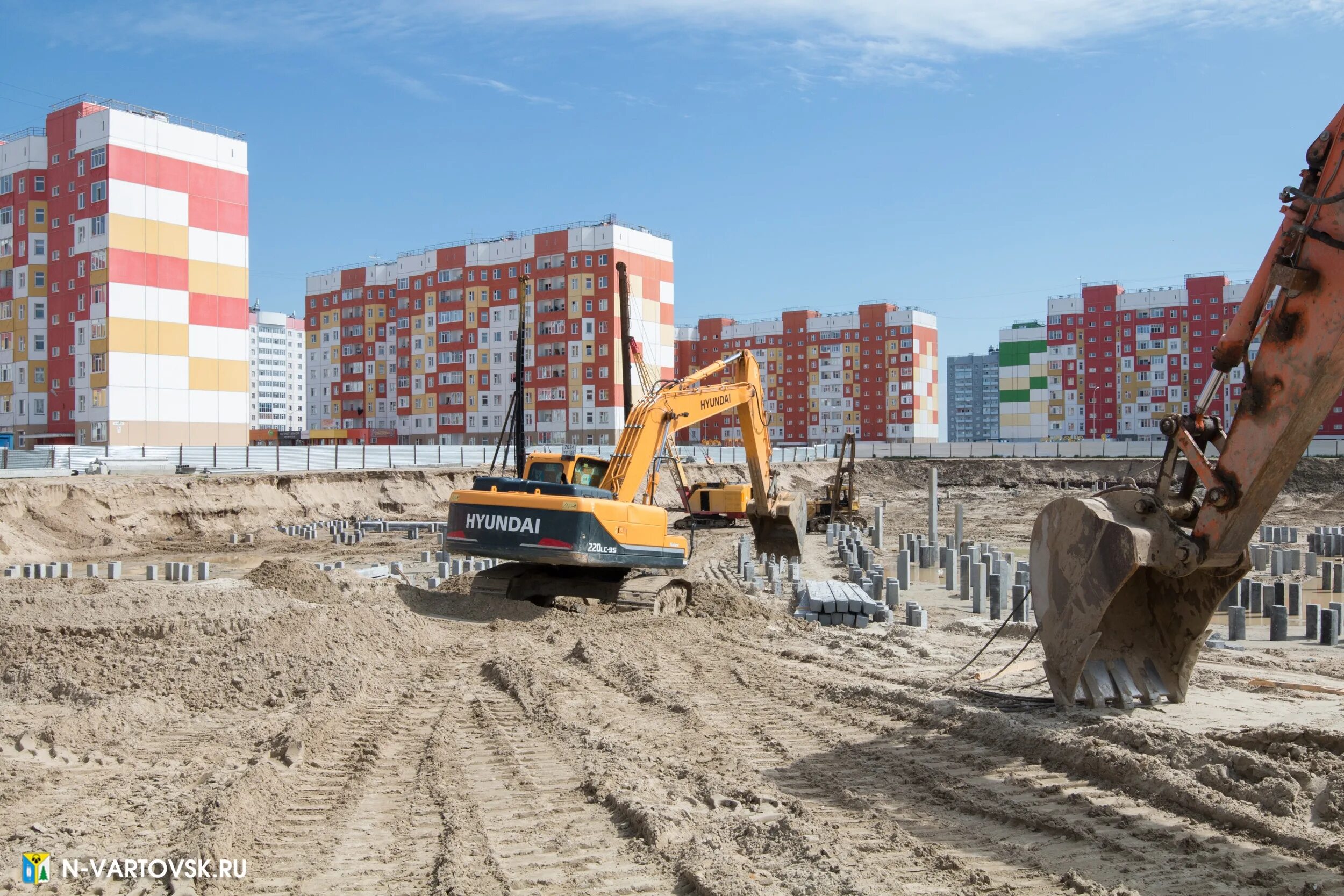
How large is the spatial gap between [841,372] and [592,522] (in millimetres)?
103770

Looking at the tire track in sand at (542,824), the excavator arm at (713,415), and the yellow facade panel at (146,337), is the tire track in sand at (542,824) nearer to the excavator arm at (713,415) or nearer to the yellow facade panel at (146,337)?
the excavator arm at (713,415)

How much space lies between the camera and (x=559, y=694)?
330 inches

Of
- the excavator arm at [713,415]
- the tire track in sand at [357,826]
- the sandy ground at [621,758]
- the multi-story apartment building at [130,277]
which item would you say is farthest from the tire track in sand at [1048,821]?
the multi-story apartment building at [130,277]

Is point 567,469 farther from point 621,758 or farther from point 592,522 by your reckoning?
point 621,758

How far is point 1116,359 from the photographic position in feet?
317

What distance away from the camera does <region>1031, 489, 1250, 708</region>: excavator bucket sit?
6.26m

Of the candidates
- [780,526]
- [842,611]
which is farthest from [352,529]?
[842,611]

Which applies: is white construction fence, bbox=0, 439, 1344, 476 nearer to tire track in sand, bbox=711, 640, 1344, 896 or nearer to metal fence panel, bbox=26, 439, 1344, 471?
metal fence panel, bbox=26, 439, 1344, 471

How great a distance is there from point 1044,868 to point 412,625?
7817 millimetres

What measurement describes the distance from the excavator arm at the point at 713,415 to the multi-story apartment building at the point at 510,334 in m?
48.6

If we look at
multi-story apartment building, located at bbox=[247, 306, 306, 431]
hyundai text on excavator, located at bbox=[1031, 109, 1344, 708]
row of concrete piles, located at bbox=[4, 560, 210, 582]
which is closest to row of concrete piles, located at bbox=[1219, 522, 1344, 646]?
hyundai text on excavator, located at bbox=[1031, 109, 1344, 708]

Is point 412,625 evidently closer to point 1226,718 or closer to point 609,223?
point 1226,718

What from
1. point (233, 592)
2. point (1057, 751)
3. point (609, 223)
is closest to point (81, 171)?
point (609, 223)

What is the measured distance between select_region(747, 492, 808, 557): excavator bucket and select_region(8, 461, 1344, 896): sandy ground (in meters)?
7.56
